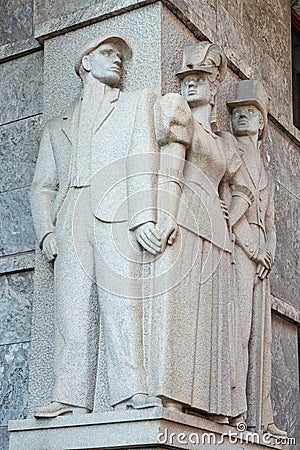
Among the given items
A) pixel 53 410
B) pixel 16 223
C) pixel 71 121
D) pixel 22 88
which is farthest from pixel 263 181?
pixel 53 410

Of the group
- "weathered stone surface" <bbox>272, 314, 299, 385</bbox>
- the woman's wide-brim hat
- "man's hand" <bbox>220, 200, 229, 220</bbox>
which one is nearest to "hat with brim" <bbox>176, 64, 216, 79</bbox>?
the woman's wide-brim hat

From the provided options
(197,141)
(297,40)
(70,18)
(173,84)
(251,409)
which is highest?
(297,40)

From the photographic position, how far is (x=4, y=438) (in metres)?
6.12

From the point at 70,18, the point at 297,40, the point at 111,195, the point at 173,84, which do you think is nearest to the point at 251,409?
the point at 111,195

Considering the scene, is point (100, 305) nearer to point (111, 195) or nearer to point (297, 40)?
point (111, 195)

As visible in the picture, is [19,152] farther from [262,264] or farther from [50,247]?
[262,264]

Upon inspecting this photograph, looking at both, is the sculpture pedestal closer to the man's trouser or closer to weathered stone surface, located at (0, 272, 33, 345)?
the man's trouser

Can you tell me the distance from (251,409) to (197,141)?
5.44 feet

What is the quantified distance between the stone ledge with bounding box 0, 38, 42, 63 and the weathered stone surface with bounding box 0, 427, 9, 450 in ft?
8.12

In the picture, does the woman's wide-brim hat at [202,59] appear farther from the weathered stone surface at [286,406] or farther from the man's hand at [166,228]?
the weathered stone surface at [286,406]

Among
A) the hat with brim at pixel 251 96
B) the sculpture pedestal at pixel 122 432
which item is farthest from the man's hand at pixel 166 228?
the hat with brim at pixel 251 96

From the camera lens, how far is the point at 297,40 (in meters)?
8.98

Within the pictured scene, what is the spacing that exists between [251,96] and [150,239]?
1.71 m

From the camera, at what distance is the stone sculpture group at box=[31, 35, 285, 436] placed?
5.31 meters
